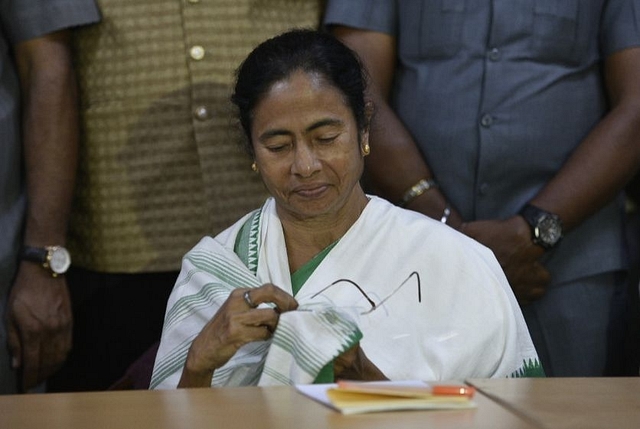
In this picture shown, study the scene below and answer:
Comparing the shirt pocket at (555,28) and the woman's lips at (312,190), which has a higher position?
the shirt pocket at (555,28)

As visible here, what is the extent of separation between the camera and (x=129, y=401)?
7.26ft

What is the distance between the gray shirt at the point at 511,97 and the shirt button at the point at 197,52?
0.62 metres

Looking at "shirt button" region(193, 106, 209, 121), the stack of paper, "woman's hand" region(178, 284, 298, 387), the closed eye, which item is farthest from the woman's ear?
the stack of paper

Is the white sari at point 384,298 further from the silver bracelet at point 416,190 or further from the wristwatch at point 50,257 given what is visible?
the wristwatch at point 50,257

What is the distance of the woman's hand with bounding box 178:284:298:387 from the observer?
266 cm

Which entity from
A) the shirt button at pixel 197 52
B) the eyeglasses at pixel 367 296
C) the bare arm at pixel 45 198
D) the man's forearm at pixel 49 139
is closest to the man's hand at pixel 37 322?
the bare arm at pixel 45 198

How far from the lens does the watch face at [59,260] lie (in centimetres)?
363

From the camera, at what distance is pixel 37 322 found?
3611mm

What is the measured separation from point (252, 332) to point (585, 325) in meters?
1.42

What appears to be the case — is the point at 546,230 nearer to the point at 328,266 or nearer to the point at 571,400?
the point at 328,266

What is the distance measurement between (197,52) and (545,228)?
43.9 inches

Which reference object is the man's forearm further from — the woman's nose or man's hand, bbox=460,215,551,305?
man's hand, bbox=460,215,551,305

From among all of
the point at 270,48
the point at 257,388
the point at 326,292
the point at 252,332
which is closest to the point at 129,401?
the point at 257,388

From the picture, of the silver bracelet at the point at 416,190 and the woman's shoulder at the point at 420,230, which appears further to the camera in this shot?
the silver bracelet at the point at 416,190
